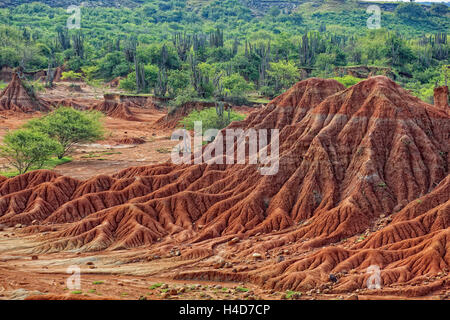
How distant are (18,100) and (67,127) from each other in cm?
3808

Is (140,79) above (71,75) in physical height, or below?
above

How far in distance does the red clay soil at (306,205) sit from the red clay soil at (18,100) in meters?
57.7

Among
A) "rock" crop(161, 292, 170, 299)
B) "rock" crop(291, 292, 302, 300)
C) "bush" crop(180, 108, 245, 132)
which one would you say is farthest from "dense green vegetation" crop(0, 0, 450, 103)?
"rock" crop(291, 292, 302, 300)

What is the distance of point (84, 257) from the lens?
40.6 m

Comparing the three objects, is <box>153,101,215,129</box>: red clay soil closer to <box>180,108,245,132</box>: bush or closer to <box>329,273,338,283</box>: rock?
<box>180,108,245,132</box>: bush

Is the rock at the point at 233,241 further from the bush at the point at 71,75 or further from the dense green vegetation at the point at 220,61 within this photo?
the bush at the point at 71,75

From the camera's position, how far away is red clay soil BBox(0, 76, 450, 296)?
114ft

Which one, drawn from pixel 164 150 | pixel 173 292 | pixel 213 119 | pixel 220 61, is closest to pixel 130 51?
pixel 220 61

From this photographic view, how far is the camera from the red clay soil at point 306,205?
3466 cm

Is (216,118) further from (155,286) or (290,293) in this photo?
(290,293)

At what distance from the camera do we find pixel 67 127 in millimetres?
74688

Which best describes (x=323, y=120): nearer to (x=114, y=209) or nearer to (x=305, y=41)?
(x=114, y=209)

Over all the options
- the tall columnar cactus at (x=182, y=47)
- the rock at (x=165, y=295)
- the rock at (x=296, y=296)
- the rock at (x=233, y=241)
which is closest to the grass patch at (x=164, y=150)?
the rock at (x=233, y=241)

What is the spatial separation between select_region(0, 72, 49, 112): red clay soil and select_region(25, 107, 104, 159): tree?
31880 millimetres
